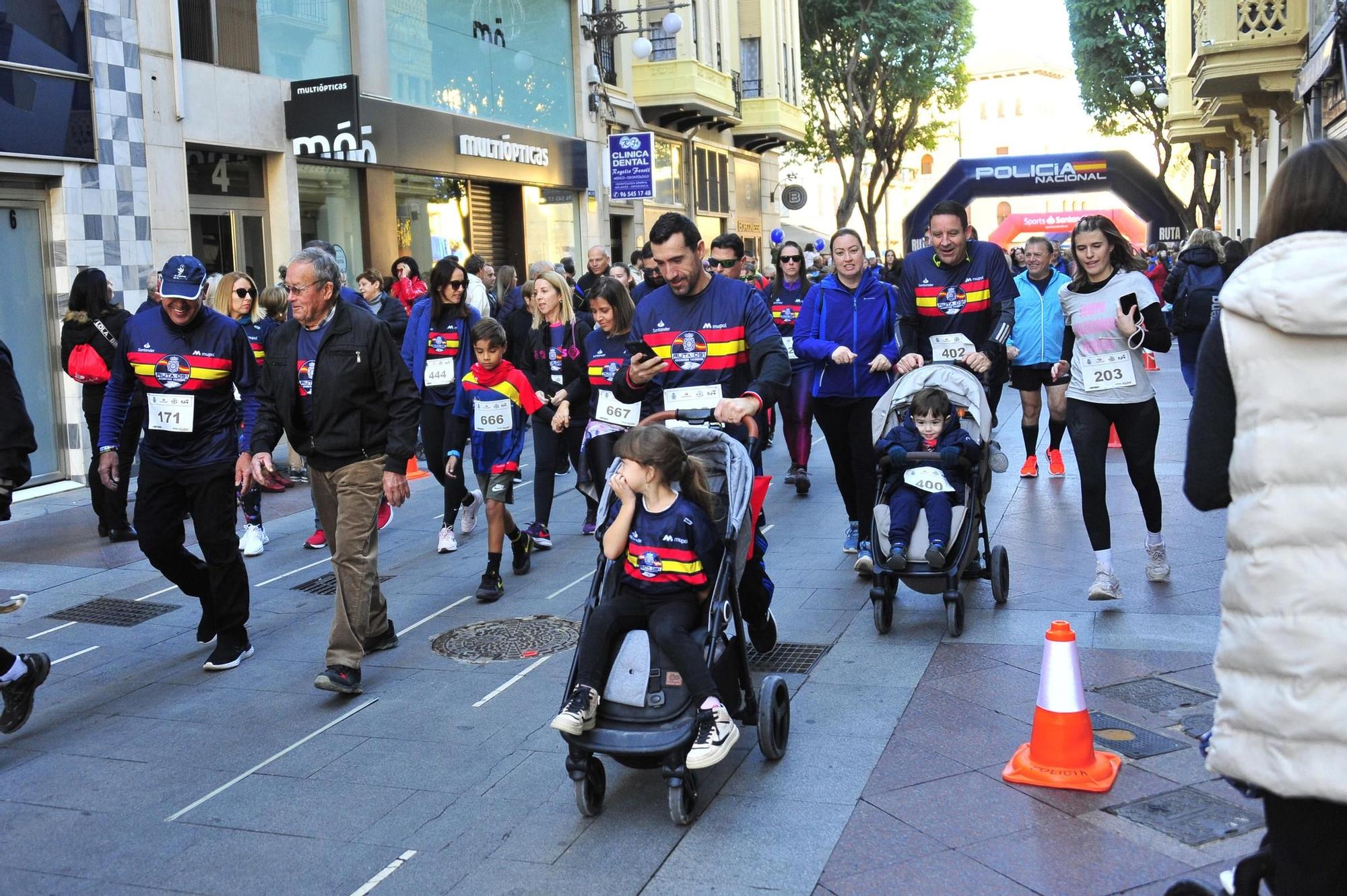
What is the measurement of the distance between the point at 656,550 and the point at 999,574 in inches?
110

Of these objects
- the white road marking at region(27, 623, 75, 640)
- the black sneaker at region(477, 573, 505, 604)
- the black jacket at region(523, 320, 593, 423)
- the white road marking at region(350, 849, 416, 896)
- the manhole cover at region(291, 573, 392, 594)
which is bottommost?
the white road marking at region(350, 849, 416, 896)

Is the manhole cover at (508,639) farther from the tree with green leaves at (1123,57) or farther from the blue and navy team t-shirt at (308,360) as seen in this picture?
the tree with green leaves at (1123,57)

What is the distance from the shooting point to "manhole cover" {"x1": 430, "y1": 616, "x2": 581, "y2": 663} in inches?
265

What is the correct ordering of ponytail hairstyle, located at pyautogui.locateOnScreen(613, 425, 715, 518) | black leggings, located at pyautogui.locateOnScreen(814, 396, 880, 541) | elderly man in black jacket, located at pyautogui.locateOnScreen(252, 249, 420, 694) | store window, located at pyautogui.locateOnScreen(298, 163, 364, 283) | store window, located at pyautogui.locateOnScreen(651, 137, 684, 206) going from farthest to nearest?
store window, located at pyautogui.locateOnScreen(651, 137, 684, 206) < store window, located at pyautogui.locateOnScreen(298, 163, 364, 283) < black leggings, located at pyautogui.locateOnScreen(814, 396, 880, 541) < elderly man in black jacket, located at pyautogui.locateOnScreen(252, 249, 420, 694) < ponytail hairstyle, located at pyautogui.locateOnScreen(613, 425, 715, 518)

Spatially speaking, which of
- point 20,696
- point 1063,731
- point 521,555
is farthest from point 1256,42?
point 20,696

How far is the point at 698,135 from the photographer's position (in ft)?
111

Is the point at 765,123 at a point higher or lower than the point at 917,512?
higher

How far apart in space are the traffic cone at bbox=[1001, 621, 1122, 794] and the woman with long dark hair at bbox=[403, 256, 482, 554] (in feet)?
17.3

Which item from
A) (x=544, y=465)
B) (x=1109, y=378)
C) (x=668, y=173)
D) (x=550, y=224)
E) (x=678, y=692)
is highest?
(x=668, y=173)

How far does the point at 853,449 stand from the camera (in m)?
8.15

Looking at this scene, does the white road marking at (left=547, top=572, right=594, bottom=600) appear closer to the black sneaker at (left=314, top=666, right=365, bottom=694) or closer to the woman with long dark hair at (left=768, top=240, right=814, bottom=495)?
the black sneaker at (left=314, top=666, right=365, bottom=694)

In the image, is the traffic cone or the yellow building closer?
the traffic cone

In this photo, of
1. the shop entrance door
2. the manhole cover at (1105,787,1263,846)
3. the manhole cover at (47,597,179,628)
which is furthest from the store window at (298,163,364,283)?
the manhole cover at (1105,787,1263,846)

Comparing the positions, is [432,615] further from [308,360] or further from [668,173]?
[668,173]
